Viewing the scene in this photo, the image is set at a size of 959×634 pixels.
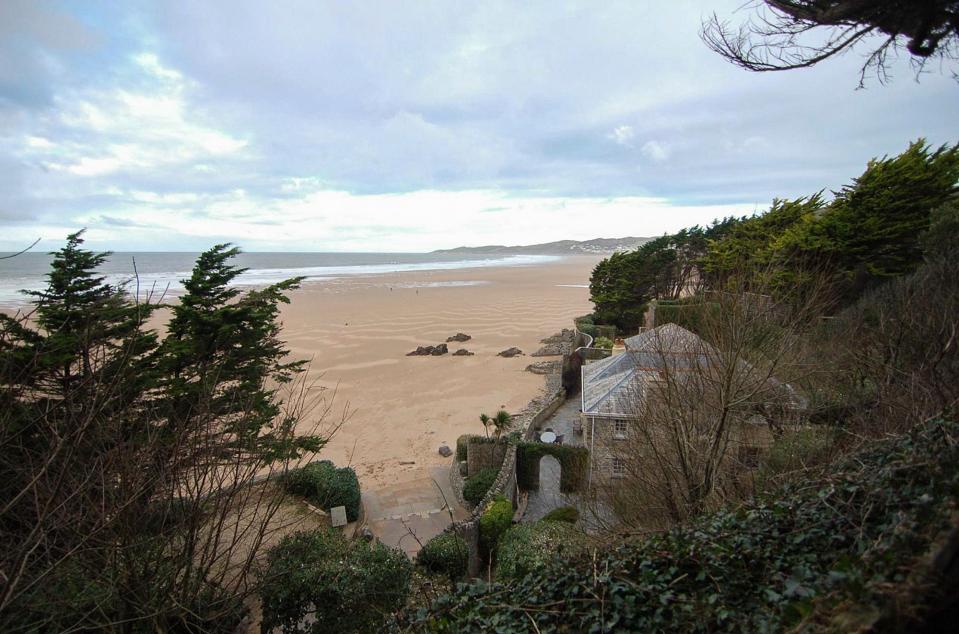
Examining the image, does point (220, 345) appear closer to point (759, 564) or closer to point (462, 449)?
point (462, 449)

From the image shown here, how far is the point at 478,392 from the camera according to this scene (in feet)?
67.7

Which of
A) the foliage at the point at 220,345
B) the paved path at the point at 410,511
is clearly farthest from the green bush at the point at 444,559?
the foliage at the point at 220,345

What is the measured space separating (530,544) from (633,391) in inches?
179

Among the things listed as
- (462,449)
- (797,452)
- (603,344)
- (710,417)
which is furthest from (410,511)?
(603,344)

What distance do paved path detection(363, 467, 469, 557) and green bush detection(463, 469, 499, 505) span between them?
0.41 m

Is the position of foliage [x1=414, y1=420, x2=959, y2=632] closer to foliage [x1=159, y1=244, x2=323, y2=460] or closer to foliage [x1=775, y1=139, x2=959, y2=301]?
foliage [x1=159, y1=244, x2=323, y2=460]

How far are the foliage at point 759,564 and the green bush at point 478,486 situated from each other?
24.0ft

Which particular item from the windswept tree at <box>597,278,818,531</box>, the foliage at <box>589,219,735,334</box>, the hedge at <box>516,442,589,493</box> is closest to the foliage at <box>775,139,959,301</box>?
the windswept tree at <box>597,278,818,531</box>

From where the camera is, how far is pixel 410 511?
38.5 ft

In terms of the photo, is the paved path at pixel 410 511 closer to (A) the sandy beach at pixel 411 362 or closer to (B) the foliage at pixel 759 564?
(A) the sandy beach at pixel 411 362

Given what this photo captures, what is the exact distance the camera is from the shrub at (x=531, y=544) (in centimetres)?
743

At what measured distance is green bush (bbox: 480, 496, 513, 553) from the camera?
9719 mm

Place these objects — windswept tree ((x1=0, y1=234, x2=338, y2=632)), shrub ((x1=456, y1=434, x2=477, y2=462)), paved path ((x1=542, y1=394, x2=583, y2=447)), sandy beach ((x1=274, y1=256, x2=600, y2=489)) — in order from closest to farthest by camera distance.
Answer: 1. windswept tree ((x1=0, y1=234, x2=338, y2=632))
2. shrub ((x1=456, y1=434, x2=477, y2=462))
3. paved path ((x1=542, y1=394, x2=583, y2=447))
4. sandy beach ((x1=274, y1=256, x2=600, y2=489))

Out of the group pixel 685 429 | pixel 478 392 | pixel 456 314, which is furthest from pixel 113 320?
pixel 456 314
